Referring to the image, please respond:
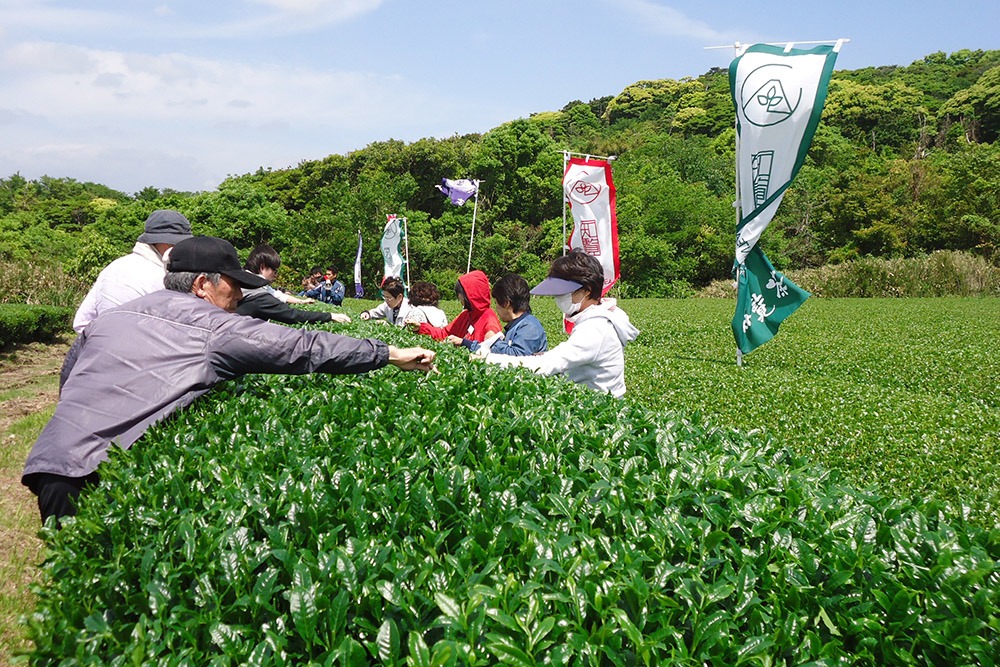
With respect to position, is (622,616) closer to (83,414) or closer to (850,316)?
(83,414)

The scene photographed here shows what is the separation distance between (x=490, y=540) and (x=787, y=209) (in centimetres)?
4677

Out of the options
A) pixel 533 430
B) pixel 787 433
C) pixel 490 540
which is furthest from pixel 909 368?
pixel 490 540

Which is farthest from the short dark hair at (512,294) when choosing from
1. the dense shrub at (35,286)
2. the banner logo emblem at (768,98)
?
the dense shrub at (35,286)

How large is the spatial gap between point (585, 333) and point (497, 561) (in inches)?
90.4

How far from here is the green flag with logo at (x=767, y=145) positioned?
805 centimetres

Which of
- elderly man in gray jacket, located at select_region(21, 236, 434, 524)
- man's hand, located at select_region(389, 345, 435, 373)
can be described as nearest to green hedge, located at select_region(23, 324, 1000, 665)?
elderly man in gray jacket, located at select_region(21, 236, 434, 524)

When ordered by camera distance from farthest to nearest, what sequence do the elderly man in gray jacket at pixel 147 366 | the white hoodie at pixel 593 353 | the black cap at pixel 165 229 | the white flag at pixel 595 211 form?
the white flag at pixel 595 211 < the black cap at pixel 165 229 < the white hoodie at pixel 593 353 < the elderly man in gray jacket at pixel 147 366

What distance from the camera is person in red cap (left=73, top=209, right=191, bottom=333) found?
416 centimetres

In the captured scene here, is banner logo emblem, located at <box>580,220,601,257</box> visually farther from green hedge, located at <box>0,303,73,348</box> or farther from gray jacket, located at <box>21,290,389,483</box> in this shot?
green hedge, located at <box>0,303,73,348</box>

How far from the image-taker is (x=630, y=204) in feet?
142

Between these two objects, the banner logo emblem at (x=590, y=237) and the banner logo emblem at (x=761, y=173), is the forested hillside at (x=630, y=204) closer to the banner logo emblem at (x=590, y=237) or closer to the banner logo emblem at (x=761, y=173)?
the banner logo emblem at (x=590, y=237)

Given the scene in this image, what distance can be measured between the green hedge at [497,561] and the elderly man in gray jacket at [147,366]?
0.15 metres

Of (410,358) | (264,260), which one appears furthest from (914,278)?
A: (410,358)

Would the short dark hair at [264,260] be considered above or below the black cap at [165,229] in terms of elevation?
below
